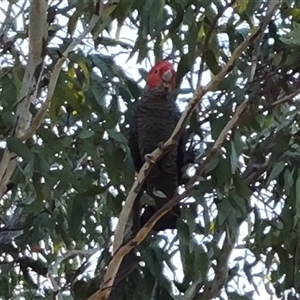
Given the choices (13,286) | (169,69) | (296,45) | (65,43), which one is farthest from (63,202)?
(296,45)

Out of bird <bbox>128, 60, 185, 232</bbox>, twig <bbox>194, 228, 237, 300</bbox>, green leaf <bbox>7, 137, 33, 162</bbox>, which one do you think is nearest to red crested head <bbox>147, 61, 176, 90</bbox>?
bird <bbox>128, 60, 185, 232</bbox>

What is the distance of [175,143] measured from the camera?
114 cm

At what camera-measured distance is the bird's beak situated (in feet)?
5.41

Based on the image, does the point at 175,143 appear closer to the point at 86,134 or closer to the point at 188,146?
the point at 86,134

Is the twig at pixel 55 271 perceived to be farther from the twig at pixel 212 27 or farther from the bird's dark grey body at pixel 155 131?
the twig at pixel 212 27

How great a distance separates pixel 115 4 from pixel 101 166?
1.60 ft

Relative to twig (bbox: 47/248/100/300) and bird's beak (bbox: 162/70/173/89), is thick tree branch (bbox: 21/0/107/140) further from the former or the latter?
bird's beak (bbox: 162/70/173/89)

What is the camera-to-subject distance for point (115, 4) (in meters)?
1.12

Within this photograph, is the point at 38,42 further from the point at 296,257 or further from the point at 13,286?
the point at 13,286

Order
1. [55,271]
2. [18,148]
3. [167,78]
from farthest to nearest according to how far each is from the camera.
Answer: [167,78]
[55,271]
[18,148]

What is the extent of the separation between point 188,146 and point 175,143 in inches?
18.2

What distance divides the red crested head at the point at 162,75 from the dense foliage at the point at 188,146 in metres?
0.05

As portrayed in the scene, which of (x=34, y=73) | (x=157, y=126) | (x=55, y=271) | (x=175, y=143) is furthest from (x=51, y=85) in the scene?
(x=157, y=126)

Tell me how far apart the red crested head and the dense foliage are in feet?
0.16
